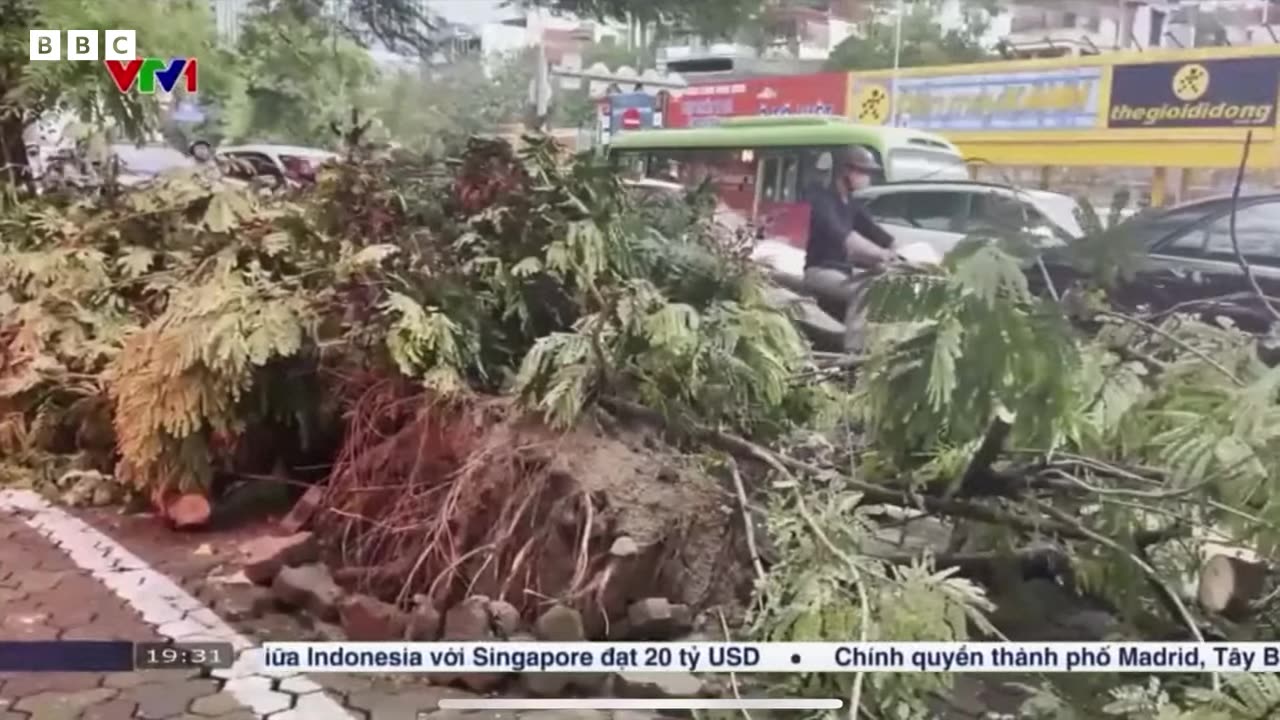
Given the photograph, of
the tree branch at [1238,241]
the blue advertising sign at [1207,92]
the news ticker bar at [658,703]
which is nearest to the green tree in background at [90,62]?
the news ticker bar at [658,703]

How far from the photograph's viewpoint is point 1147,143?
1.27 metres

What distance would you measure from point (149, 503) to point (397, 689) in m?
0.51

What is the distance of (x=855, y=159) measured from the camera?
1.36 meters

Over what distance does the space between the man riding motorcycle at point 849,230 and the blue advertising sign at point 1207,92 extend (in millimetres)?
309

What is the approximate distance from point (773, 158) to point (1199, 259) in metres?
0.52

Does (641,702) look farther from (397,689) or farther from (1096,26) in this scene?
(1096,26)

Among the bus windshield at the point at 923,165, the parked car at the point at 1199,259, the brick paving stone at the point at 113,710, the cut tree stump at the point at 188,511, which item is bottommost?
the brick paving stone at the point at 113,710

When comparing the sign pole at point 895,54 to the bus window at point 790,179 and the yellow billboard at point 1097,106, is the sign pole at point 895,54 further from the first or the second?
the bus window at point 790,179

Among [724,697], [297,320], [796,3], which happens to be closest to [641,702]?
[724,697]

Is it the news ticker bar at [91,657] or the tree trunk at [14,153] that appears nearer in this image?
the news ticker bar at [91,657]

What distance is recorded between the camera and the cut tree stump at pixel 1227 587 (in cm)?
140

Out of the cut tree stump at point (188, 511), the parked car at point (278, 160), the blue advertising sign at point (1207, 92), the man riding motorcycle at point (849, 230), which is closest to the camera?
the blue advertising sign at point (1207, 92)

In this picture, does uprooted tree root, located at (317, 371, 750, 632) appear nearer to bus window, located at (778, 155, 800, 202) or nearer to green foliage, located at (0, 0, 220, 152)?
bus window, located at (778, 155, 800, 202)

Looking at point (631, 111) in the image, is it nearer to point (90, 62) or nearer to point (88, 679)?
point (90, 62)
